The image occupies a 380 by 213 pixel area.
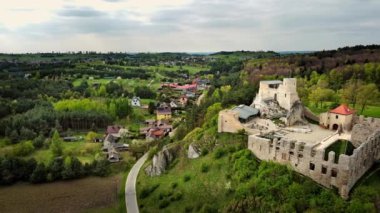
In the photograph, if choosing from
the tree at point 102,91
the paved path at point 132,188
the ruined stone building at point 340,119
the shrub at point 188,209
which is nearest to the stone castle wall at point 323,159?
the ruined stone building at point 340,119

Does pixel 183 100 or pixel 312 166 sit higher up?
pixel 312 166

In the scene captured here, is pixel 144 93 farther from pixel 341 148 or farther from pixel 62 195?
pixel 341 148

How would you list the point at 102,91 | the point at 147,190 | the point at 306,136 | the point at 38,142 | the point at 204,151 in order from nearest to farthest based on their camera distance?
the point at 306,136 < the point at 204,151 < the point at 147,190 < the point at 38,142 < the point at 102,91

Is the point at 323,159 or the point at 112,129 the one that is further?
the point at 112,129

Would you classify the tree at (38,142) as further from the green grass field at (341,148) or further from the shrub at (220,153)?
the green grass field at (341,148)

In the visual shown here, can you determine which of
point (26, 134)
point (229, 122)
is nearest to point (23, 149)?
point (26, 134)

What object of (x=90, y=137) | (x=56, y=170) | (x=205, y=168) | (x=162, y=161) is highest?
(x=205, y=168)

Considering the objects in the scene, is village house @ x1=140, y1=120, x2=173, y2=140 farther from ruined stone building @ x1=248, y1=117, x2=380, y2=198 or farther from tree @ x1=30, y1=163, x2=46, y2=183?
ruined stone building @ x1=248, y1=117, x2=380, y2=198
